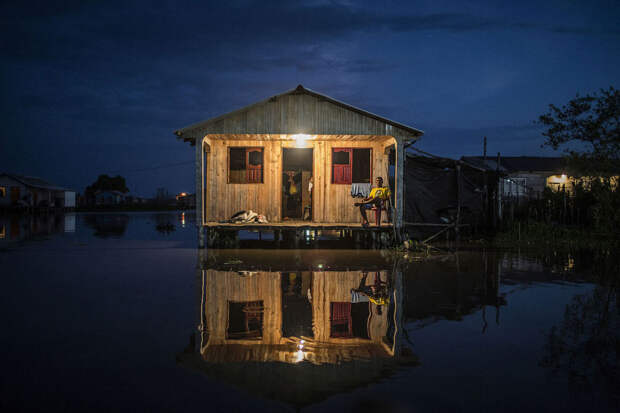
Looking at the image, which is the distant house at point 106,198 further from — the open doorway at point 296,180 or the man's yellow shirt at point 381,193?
the man's yellow shirt at point 381,193

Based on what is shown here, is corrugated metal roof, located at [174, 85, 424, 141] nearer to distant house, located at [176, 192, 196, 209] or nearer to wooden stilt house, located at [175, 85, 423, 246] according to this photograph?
wooden stilt house, located at [175, 85, 423, 246]

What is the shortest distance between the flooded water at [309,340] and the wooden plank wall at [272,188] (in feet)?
22.0

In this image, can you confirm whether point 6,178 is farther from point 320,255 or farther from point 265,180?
point 320,255

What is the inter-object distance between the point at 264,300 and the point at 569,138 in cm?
2230

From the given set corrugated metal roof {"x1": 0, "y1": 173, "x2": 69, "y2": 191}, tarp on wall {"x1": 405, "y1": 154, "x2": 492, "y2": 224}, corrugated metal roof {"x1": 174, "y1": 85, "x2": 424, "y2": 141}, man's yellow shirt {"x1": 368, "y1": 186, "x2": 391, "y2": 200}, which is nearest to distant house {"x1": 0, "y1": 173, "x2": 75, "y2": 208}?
corrugated metal roof {"x1": 0, "y1": 173, "x2": 69, "y2": 191}

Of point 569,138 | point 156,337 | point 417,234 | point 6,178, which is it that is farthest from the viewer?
point 6,178

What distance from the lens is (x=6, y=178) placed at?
2072 inches

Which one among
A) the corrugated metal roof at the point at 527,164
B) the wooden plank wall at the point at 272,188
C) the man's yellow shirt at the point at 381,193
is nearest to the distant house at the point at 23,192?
the wooden plank wall at the point at 272,188

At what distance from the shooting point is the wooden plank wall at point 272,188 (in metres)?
15.9

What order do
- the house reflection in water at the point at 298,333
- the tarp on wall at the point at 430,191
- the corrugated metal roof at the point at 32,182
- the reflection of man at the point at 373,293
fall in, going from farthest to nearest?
1. the corrugated metal roof at the point at 32,182
2. the tarp on wall at the point at 430,191
3. the reflection of man at the point at 373,293
4. the house reflection in water at the point at 298,333

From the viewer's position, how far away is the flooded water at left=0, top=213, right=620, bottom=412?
3420 millimetres

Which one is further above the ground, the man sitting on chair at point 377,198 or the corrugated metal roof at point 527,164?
the corrugated metal roof at point 527,164

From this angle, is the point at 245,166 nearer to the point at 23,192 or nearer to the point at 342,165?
the point at 342,165

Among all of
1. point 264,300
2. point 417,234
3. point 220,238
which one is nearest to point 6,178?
point 220,238
